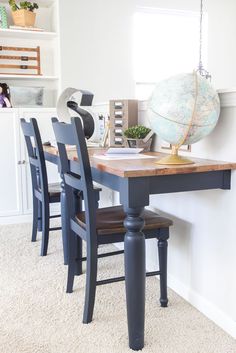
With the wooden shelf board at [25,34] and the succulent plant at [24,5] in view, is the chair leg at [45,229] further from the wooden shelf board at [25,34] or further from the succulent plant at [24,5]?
the succulent plant at [24,5]

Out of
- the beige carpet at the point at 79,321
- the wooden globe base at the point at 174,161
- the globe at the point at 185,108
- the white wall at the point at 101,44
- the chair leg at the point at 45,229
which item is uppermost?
the white wall at the point at 101,44

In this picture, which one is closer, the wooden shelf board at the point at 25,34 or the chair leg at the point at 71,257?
the chair leg at the point at 71,257

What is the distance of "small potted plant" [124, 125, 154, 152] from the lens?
2320 mm

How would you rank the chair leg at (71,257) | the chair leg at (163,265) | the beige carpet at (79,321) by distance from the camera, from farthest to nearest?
the chair leg at (71,257) → the chair leg at (163,265) → the beige carpet at (79,321)

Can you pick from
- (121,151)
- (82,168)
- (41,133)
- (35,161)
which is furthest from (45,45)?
(82,168)

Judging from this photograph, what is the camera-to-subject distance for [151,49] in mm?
4461

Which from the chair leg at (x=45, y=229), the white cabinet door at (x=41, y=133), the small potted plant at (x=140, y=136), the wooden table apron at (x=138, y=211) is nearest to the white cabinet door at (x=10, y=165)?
the white cabinet door at (x=41, y=133)

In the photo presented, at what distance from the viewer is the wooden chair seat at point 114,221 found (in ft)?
5.97

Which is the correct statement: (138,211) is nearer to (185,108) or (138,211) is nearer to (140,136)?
(185,108)

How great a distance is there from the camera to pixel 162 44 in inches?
179

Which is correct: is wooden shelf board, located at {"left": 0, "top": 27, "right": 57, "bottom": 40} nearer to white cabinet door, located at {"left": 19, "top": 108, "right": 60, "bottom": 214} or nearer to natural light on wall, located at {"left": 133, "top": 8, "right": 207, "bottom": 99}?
white cabinet door, located at {"left": 19, "top": 108, "right": 60, "bottom": 214}

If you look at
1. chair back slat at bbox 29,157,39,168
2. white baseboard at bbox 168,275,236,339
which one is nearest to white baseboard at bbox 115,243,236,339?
white baseboard at bbox 168,275,236,339

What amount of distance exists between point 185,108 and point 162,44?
3.22 metres

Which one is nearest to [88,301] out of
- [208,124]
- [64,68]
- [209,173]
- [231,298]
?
[231,298]
